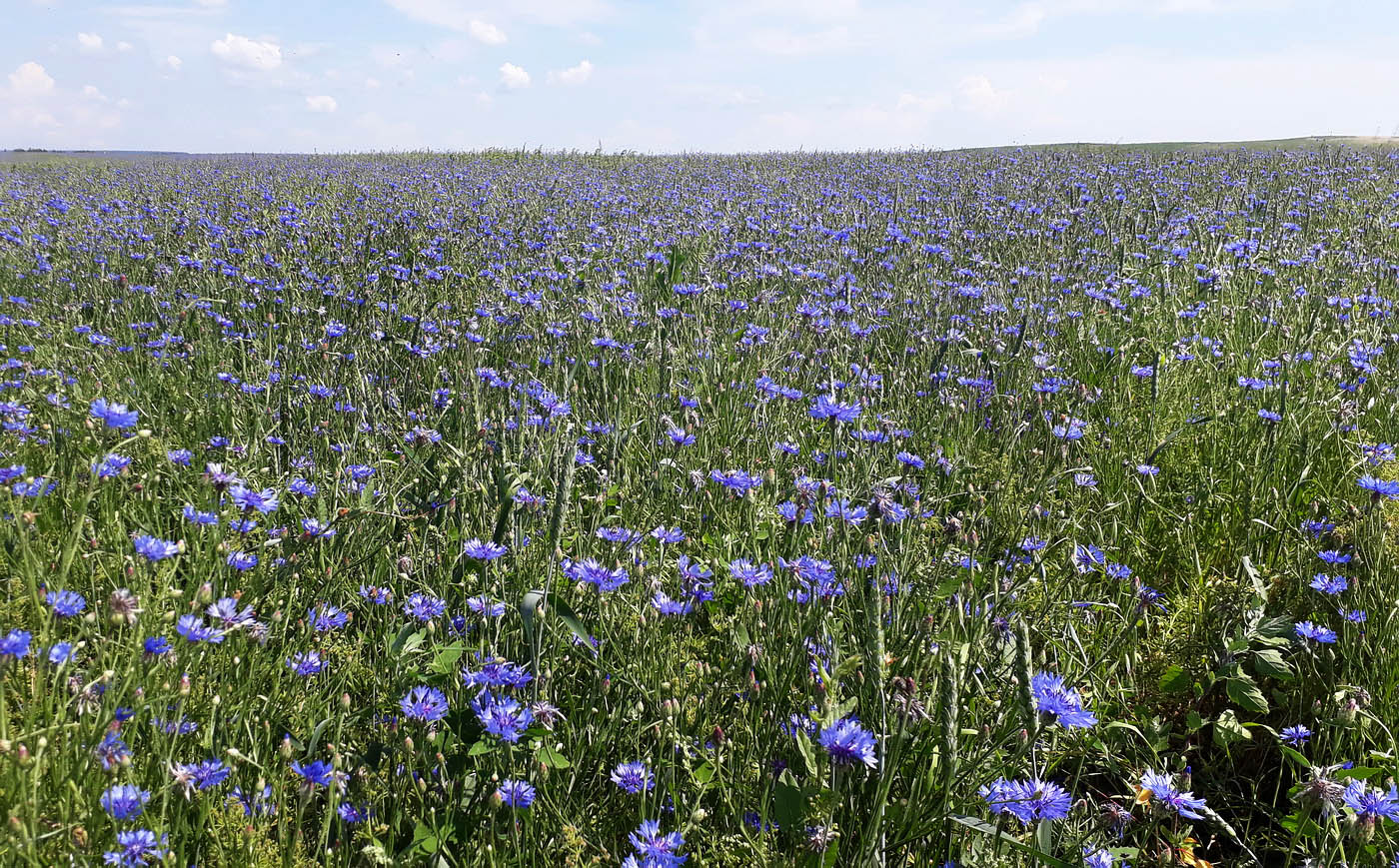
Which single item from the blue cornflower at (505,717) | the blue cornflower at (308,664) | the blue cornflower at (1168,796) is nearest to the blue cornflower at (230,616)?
the blue cornflower at (308,664)

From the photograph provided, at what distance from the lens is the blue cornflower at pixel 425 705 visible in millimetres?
1369

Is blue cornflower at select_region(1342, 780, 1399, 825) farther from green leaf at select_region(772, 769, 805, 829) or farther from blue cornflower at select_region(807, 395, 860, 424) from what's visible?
blue cornflower at select_region(807, 395, 860, 424)

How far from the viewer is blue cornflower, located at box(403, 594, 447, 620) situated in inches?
63.2

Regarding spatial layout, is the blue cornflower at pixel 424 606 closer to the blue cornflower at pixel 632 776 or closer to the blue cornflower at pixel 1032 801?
the blue cornflower at pixel 632 776

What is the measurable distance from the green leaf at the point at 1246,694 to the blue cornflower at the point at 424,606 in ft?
5.24

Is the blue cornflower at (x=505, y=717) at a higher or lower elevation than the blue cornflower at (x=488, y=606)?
lower

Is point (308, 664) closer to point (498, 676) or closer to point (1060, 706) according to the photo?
point (498, 676)

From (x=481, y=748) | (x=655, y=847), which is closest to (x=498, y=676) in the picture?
(x=481, y=748)

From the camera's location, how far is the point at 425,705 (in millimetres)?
1382

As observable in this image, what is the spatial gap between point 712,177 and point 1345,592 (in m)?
10.3

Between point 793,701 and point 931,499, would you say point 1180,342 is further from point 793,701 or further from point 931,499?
point 793,701

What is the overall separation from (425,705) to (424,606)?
289 mm

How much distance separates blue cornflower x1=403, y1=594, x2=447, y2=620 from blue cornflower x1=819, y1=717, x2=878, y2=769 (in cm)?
87

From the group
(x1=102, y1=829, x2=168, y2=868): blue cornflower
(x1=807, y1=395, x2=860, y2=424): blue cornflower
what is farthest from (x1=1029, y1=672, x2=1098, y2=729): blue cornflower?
(x1=102, y1=829, x2=168, y2=868): blue cornflower
